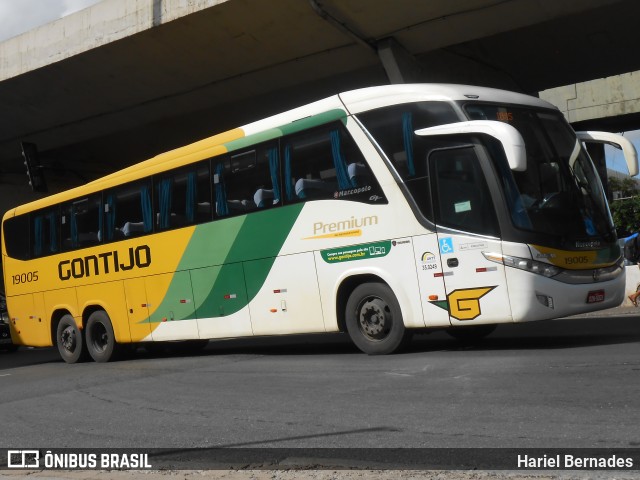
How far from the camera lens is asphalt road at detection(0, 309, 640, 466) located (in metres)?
6.13

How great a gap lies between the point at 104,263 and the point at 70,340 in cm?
203

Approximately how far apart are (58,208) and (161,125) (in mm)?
13095

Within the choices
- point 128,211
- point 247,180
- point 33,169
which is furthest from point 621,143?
point 33,169

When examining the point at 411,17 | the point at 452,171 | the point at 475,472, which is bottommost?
the point at 475,472

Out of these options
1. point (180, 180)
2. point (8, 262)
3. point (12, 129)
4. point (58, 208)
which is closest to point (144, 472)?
point (180, 180)

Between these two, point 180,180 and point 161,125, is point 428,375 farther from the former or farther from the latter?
point 161,125

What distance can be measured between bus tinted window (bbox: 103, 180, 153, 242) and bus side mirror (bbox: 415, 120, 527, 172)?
595 cm

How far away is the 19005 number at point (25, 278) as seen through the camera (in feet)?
56.6

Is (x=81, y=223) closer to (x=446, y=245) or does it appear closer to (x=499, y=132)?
(x=446, y=245)

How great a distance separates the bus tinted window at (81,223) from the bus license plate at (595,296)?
9205mm

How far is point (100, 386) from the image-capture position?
11.1 metres

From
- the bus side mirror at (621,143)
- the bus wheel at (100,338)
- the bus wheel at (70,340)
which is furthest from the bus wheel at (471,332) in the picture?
the bus wheel at (70,340)

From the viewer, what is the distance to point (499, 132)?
920 cm

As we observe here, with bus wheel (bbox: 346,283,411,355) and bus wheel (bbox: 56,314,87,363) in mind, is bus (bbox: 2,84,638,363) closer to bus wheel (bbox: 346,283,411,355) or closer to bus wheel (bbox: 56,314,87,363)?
bus wheel (bbox: 346,283,411,355)
